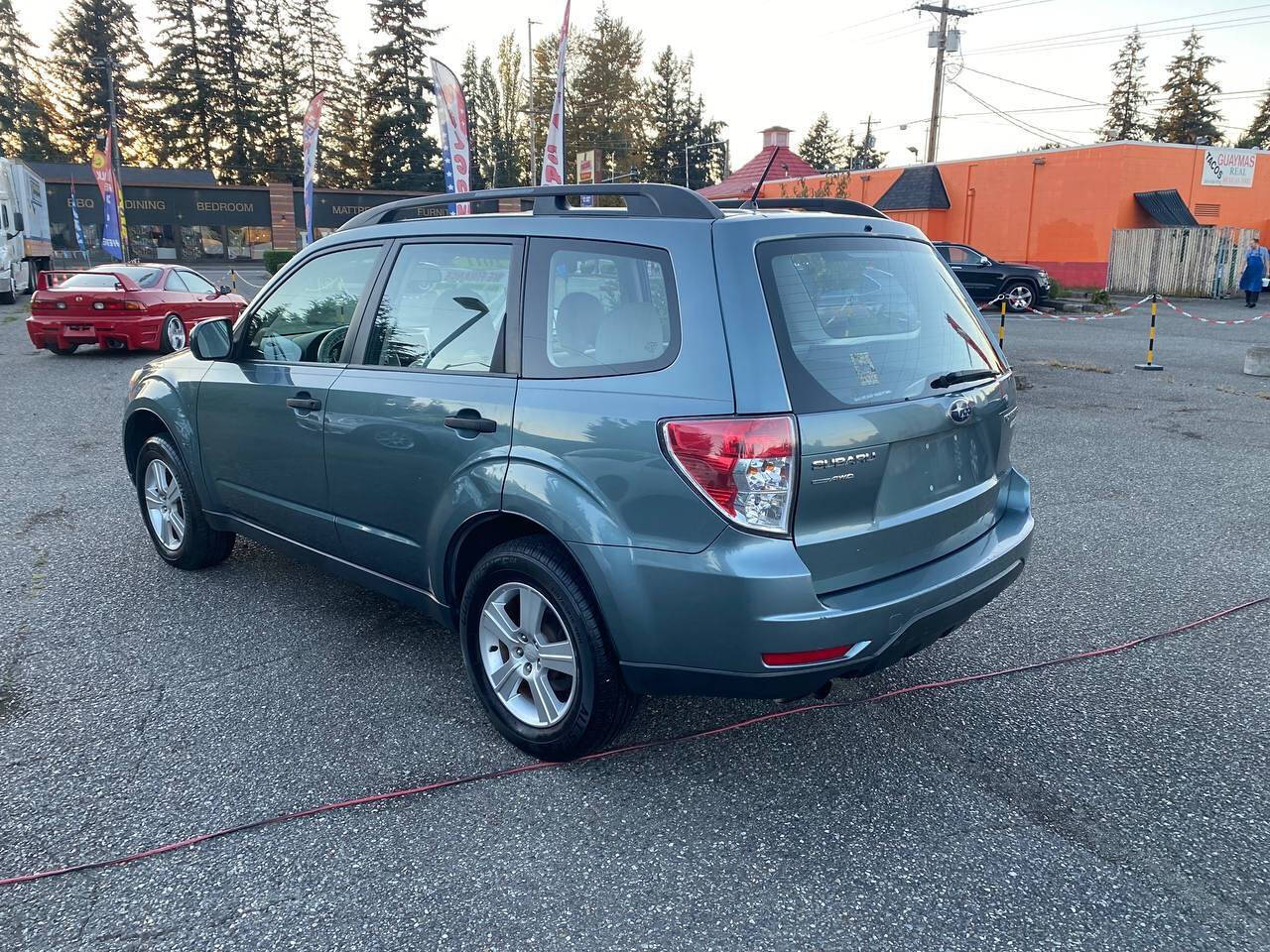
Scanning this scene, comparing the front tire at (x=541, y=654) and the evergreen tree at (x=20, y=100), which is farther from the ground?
the evergreen tree at (x=20, y=100)

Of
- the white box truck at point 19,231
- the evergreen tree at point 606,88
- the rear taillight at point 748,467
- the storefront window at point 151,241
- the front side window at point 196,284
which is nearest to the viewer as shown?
the rear taillight at point 748,467

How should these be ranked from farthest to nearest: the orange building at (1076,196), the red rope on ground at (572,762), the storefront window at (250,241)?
the storefront window at (250,241) < the orange building at (1076,196) < the red rope on ground at (572,762)

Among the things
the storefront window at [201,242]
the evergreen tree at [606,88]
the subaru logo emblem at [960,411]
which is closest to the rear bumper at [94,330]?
the subaru logo emblem at [960,411]

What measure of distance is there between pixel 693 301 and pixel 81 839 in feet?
7.97

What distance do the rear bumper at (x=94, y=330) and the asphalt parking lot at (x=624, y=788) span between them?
33.9ft

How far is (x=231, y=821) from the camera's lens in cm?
286

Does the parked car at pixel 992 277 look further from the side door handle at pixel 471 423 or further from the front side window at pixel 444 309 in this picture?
the side door handle at pixel 471 423

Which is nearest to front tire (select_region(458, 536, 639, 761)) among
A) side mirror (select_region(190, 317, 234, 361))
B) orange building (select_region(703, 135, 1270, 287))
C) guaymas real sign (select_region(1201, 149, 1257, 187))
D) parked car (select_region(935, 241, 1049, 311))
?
side mirror (select_region(190, 317, 234, 361))

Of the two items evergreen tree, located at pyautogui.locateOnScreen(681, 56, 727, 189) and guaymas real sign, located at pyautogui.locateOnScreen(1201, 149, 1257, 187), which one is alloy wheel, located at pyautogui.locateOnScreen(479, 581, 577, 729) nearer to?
guaymas real sign, located at pyautogui.locateOnScreen(1201, 149, 1257, 187)

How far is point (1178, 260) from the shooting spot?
96.1 feet

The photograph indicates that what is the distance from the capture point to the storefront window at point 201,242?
48.0 metres

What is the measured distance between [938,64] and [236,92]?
166 ft

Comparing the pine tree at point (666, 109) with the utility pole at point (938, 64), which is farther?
the pine tree at point (666, 109)

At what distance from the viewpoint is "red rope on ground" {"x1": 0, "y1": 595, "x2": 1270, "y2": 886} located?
2.67 meters
